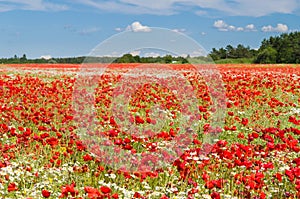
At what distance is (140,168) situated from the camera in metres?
5.86

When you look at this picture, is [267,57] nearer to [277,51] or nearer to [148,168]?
[277,51]

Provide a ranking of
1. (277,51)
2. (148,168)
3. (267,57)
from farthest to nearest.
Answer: (277,51) → (267,57) → (148,168)

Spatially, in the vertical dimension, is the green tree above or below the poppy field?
above

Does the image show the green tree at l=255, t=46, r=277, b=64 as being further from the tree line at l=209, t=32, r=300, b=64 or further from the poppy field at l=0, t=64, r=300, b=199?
the poppy field at l=0, t=64, r=300, b=199

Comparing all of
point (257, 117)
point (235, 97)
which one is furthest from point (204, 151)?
point (235, 97)

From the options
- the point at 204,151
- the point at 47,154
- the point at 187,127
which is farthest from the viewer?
the point at 187,127

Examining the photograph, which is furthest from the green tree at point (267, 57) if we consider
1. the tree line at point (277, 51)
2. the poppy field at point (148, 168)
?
the poppy field at point (148, 168)

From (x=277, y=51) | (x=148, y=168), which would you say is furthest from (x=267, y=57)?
(x=148, y=168)

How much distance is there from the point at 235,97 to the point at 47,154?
20.7ft

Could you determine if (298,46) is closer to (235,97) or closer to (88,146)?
(235,97)

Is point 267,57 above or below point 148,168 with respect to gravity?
above

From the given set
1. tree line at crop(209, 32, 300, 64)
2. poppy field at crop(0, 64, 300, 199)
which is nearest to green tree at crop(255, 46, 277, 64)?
tree line at crop(209, 32, 300, 64)

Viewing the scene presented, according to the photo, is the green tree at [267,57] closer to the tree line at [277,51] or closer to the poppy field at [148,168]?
the tree line at [277,51]

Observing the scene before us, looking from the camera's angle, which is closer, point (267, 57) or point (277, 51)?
point (267, 57)
